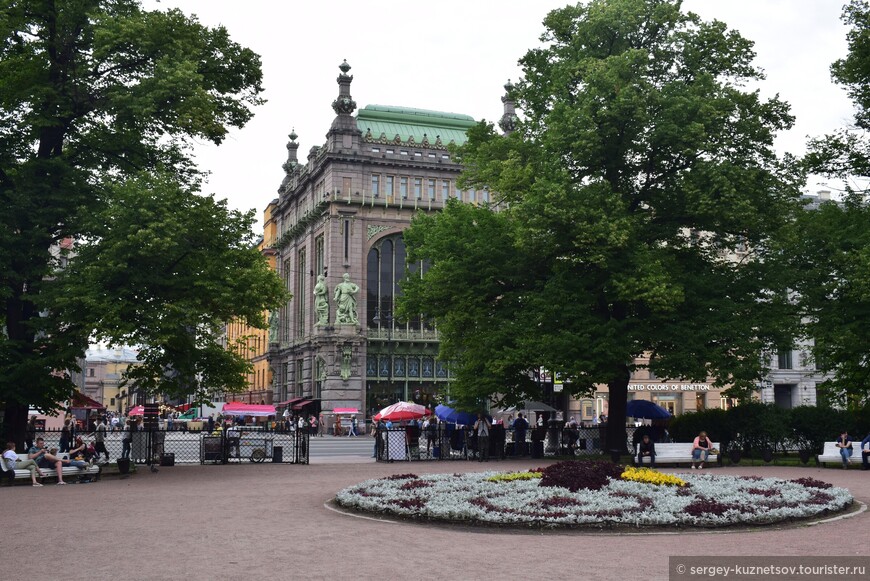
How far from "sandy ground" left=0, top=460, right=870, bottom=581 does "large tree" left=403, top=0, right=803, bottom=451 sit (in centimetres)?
1199

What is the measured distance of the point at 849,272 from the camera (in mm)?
31859

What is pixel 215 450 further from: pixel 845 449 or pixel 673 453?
pixel 845 449

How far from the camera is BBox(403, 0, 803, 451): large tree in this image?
30891mm

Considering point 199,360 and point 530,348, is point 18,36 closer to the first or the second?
point 199,360

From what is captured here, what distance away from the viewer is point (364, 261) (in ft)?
245

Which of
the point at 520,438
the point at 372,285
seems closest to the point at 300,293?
the point at 372,285

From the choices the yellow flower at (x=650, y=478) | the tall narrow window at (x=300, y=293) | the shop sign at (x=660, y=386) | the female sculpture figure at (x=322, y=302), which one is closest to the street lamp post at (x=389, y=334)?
the female sculpture figure at (x=322, y=302)

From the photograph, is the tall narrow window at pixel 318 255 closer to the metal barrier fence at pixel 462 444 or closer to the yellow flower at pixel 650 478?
the metal barrier fence at pixel 462 444

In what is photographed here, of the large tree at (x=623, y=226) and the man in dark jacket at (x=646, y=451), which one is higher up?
the large tree at (x=623, y=226)

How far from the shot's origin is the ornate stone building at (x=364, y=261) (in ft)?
235

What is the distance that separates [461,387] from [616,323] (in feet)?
23.3

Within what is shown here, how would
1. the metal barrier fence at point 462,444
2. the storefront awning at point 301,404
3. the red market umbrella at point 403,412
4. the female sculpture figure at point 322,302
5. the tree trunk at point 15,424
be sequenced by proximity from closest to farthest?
the tree trunk at point 15,424
the metal barrier fence at point 462,444
the red market umbrella at point 403,412
the female sculpture figure at point 322,302
the storefront awning at point 301,404

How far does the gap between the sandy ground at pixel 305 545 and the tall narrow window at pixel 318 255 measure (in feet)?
190

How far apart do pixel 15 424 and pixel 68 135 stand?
976cm
